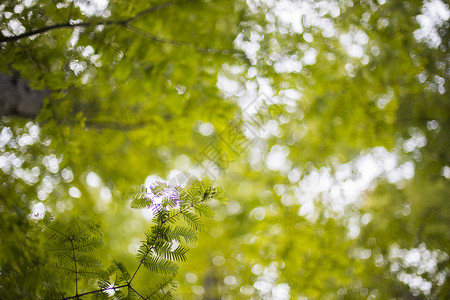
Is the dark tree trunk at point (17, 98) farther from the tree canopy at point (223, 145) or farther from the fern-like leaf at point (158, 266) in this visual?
the fern-like leaf at point (158, 266)

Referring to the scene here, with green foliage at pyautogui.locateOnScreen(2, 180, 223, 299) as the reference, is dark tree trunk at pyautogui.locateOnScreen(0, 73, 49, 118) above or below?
above

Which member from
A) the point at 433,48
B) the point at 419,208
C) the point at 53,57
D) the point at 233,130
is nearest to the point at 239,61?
the point at 233,130

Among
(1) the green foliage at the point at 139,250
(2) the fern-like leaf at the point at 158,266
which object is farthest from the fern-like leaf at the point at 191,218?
(2) the fern-like leaf at the point at 158,266

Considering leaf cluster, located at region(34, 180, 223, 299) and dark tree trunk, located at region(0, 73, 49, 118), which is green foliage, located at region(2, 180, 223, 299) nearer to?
leaf cluster, located at region(34, 180, 223, 299)

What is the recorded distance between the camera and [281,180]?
2346 millimetres

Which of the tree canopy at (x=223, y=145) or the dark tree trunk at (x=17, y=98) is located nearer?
the tree canopy at (x=223, y=145)

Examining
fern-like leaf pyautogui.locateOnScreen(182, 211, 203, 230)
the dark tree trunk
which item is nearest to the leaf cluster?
fern-like leaf pyautogui.locateOnScreen(182, 211, 203, 230)

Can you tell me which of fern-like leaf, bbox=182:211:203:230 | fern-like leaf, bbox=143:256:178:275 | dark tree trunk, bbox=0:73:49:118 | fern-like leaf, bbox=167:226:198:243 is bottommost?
fern-like leaf, bbox=143:256:178:275

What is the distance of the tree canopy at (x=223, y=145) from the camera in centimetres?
81

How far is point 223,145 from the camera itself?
170cm

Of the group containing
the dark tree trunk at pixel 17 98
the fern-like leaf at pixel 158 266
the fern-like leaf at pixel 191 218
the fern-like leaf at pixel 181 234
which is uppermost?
the dark tree trunk at pixel 17 98

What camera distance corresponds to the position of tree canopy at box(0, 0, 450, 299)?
811 mm

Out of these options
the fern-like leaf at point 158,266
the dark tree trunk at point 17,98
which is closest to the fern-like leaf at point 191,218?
the fern-like leaf at point 158,266

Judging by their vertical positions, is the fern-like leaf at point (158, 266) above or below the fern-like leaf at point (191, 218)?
below
